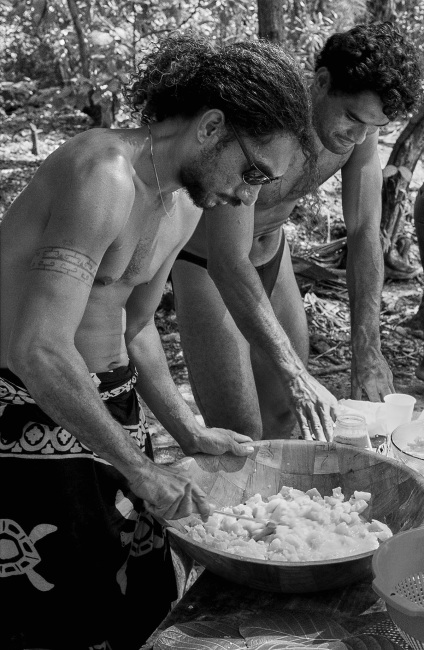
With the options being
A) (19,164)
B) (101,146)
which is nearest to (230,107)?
(101,146)

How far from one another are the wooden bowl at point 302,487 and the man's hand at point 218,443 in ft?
0.06

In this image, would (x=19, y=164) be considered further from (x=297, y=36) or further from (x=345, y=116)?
(x=345, y=116)

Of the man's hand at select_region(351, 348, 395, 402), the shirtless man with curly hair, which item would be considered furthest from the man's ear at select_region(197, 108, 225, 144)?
the man's hand at select_region(351, 348, 395, 402)

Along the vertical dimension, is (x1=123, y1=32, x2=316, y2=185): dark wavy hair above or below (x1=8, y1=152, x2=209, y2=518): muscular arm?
above

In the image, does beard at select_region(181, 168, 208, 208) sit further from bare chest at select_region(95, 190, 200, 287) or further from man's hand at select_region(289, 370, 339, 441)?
man's hand at select_region(289, 370, 339, 441)

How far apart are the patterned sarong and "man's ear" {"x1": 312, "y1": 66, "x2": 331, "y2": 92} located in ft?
4.31

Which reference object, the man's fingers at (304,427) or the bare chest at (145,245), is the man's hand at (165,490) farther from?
the man's fingers at (304,427)

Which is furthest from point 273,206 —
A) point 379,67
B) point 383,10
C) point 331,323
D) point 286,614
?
point 383,10

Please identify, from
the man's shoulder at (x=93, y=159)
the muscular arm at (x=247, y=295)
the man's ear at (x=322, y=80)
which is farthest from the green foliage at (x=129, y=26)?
the man's shoulder at (x=93, y=159)

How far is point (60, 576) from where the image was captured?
1.84 metres

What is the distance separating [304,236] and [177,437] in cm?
517

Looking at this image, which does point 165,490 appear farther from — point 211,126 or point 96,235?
point 211,126

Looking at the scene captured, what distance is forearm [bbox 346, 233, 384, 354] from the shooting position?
2.81 m

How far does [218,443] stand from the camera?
75.7 inches
